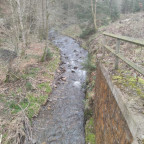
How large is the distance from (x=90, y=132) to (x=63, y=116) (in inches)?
68.4

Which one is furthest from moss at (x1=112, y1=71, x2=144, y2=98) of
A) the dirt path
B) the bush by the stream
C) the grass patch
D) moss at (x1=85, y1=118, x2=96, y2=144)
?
the bush by the stream

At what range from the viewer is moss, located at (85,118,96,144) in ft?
17.2

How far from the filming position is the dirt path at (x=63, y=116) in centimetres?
562

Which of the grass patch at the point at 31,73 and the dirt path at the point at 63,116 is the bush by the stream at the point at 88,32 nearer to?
the dirt path at the point at 63,116

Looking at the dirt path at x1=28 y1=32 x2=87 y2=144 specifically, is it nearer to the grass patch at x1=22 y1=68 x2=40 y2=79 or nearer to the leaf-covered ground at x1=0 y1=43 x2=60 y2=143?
the leaf-covered ground at x1=0 y1=43 x2=60 y2=143

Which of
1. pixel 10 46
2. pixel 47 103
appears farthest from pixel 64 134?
pixel 10 46

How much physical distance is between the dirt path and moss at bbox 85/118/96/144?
244 mm

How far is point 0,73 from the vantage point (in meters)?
9.02

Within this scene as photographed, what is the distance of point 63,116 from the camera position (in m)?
6.80

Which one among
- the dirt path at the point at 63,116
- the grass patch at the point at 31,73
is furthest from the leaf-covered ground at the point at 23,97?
the dirt path at the point at 63,116

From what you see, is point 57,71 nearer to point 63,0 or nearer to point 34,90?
point 34,90

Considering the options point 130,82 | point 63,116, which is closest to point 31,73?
point 63,116

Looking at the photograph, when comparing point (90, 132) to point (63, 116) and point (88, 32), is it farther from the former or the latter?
point (88, 32)

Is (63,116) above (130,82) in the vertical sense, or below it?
below
